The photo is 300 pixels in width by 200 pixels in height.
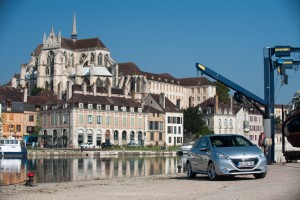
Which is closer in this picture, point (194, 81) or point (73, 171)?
point (73, 171)

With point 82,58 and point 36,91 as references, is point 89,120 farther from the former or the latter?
point 82,58

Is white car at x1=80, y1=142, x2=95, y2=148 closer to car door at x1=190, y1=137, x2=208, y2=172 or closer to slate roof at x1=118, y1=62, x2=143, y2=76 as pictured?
slate roof at x1=118, y1=62, x2=143, y2=76

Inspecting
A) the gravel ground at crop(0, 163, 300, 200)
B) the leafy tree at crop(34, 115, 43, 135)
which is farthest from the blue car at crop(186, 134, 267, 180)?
the leafy tree at crop(34, 115, 43, 135)

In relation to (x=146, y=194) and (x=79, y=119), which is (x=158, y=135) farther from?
(x=146, y=194)

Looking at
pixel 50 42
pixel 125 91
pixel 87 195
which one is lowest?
pixel 87 195

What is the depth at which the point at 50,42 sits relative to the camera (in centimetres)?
17975

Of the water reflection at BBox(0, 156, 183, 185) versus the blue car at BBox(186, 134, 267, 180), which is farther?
the water reflection at BBox(0, 156, 183, 185)

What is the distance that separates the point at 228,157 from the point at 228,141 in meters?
1.55

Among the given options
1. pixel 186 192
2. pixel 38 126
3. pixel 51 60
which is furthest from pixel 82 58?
pixel 186 192

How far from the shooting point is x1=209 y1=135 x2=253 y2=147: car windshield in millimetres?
18802

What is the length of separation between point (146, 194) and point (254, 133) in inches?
5284

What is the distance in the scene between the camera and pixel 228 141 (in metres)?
19.0

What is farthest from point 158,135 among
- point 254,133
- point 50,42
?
point 50,42

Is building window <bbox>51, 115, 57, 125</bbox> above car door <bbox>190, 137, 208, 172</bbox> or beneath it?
above
